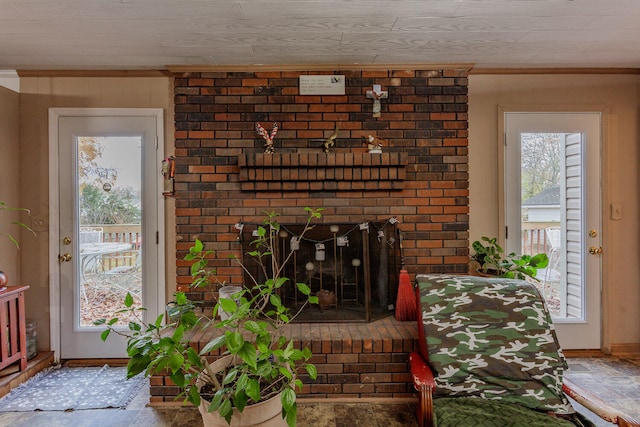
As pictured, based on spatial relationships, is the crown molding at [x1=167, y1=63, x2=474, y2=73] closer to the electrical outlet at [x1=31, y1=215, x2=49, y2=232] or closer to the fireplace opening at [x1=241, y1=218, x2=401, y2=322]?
the fireplace opening at [x1=241, y1=218, x2=401, y2=322]

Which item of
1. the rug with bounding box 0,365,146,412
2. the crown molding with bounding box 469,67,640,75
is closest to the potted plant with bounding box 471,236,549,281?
the crown molding with bounding box 469,67,640,75

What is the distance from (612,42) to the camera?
245cm

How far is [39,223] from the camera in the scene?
2922 millimetres

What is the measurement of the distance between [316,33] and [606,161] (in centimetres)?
254

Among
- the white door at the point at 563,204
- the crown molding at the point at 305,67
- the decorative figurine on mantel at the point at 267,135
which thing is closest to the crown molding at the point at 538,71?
the crown molding at the point at 305,67

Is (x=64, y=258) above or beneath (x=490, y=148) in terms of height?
beneath

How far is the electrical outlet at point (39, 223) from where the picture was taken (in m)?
2.92

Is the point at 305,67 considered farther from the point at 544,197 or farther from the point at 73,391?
the point at 73,391

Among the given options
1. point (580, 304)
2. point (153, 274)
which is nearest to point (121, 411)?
point (153, 274)

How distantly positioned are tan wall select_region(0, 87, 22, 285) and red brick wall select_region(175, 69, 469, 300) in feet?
4.23

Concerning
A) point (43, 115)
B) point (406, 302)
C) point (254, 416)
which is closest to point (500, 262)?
point (406, 302)

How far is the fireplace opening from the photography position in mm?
2715

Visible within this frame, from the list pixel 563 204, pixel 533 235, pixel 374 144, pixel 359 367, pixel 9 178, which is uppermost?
pixel 374 144

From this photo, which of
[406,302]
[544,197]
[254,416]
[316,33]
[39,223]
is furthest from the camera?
[544,197]
